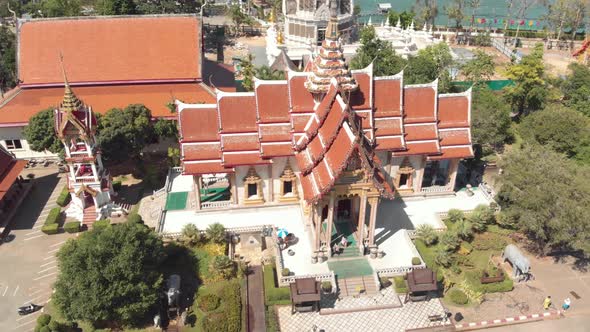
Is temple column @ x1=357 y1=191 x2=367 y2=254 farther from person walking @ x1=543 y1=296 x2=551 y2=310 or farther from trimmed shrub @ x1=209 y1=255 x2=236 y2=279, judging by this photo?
person walking @ x1=543 y1=296 x2=551 y2=310

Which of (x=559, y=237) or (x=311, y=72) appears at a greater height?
(x=311, y=72)

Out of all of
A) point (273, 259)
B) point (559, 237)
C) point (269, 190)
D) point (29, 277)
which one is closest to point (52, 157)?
point (29, 277)

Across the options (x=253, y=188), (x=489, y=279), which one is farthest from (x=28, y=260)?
(x=489, y=279)

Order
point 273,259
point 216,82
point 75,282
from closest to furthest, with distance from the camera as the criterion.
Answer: point 75,282 < point 273,259 < point 216,82

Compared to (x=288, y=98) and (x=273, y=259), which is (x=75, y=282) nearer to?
(x=273, y=259)

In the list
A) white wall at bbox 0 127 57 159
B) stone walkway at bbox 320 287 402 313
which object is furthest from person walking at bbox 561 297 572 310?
white wall at bbox 0 127 57 159

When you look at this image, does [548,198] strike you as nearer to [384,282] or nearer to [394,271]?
[394,271]

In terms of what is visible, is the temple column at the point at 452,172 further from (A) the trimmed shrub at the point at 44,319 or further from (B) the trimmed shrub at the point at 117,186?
(A) the trimmed shrub at the point at 44,319
